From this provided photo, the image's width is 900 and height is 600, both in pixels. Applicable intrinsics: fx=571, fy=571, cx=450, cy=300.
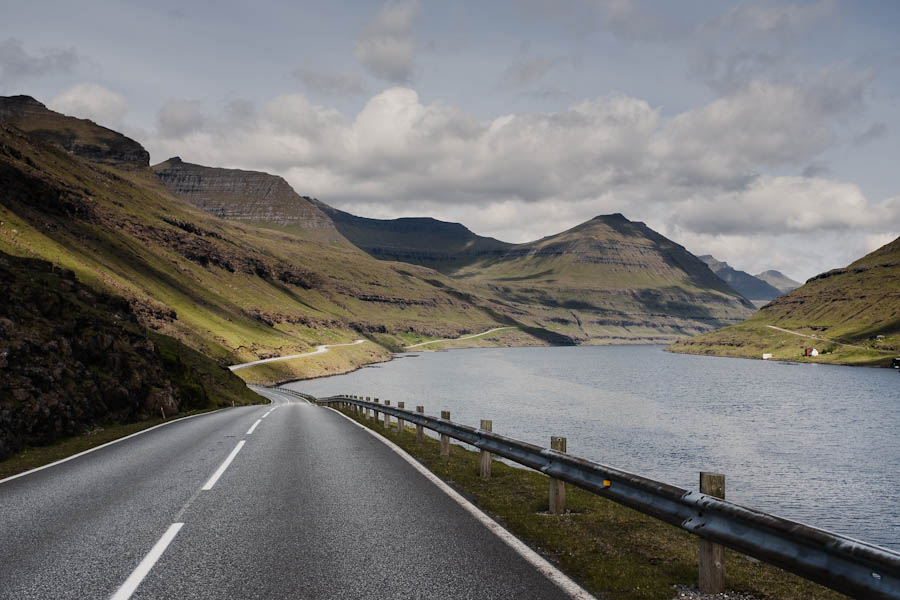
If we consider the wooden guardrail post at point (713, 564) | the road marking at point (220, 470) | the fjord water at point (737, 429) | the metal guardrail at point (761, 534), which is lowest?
the fjord water at point (737, 429)

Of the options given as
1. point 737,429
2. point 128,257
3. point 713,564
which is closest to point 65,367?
point 713,564

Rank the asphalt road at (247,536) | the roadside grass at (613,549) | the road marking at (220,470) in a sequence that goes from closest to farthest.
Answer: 1. the asphalt road at (247,536)
2. the roadside grass at (613,549)
3. the road marking at (220,470)

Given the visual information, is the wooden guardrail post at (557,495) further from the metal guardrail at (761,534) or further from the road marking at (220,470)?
the road marking at (220,470)

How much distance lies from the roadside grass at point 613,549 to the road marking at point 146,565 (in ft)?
15.5

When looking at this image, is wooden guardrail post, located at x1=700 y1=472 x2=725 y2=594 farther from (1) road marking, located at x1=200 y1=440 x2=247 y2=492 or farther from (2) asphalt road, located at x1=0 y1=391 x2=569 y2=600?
(1) road marking, located at x1=200 y1=440 x2=247 y2=492

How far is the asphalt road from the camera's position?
6133mm

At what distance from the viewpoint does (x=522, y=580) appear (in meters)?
6.27

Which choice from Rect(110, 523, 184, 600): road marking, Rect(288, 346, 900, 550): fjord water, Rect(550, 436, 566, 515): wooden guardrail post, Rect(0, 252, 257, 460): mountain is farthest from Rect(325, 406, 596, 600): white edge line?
Rect(288, 346, 900, 550): fjord water

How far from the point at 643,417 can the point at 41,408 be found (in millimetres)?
49240

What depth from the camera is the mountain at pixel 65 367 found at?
20.4m

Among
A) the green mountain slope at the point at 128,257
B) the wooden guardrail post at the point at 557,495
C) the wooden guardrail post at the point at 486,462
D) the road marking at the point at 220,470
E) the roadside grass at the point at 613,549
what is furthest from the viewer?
the green mountain slope at the point at 128,257

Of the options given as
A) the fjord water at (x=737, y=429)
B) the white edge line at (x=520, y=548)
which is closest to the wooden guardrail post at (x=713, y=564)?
the white edge line at (x=520, y=548)

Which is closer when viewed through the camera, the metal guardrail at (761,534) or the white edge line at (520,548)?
the metal guardrail at (761,534)

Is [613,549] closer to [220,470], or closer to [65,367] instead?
[220,470]
